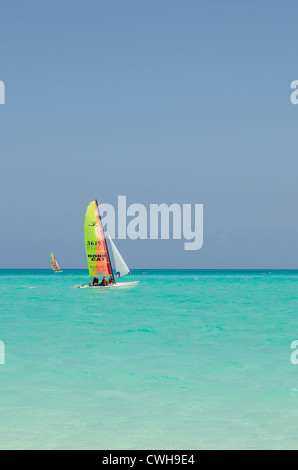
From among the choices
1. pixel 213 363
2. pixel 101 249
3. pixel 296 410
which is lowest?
pixel 101 249

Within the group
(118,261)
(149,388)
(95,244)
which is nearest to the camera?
(149,388)

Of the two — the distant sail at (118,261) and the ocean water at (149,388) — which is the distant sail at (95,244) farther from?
the ocean water at (149,388)

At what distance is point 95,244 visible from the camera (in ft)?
191

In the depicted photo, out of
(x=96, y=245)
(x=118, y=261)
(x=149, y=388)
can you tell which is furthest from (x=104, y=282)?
(x=149, y=388)

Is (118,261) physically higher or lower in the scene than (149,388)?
lower

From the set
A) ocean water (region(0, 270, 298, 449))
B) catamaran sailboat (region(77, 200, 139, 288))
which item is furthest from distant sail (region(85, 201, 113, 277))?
ocean water (region(0, 270, 298, 449))

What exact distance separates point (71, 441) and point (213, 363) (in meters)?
7.77

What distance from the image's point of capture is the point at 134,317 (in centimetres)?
3169

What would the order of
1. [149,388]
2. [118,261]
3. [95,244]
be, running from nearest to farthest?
1. [149,388]
2. [95,244]
3. [118,261]

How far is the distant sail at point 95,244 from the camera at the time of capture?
186ft

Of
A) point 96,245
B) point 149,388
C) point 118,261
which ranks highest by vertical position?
point 149,388

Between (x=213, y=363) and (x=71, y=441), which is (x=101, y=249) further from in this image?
(x=71, y=441)

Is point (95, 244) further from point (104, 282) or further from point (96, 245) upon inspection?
point (104, 282)

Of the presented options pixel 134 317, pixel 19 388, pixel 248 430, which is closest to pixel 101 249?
pixel 134 317
